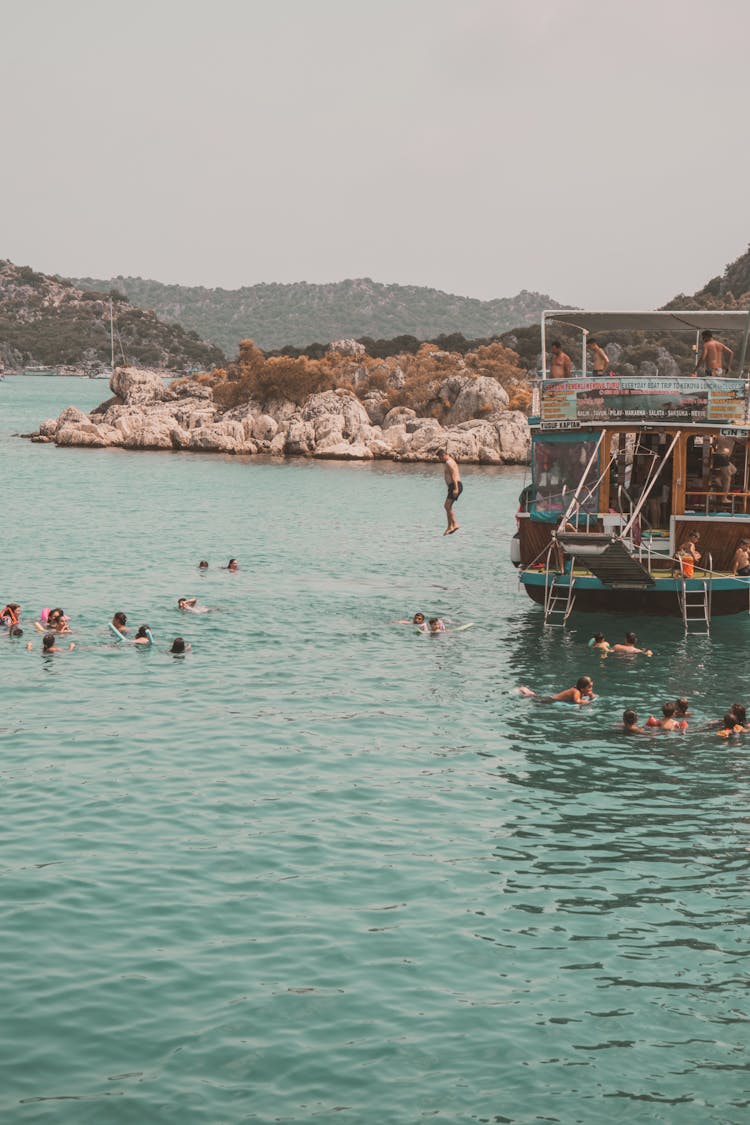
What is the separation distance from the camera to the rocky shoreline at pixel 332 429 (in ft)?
375

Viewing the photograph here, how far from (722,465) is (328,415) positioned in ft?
279

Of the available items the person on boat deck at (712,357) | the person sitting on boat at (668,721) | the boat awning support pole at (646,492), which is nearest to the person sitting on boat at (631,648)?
the boat awning support pole at (646,492)

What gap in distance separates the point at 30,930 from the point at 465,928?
214 inches

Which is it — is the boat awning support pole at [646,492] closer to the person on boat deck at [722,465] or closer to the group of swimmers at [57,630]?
the person on boat deck at [722,465]

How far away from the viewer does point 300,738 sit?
1026 inches

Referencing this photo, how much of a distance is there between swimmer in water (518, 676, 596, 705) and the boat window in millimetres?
9318

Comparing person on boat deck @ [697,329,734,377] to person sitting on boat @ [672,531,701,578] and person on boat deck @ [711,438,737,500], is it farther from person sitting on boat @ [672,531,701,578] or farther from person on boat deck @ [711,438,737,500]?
person sitting on boat @ [672,531,701,578]

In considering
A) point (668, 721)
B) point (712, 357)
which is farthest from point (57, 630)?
point (712, 357)

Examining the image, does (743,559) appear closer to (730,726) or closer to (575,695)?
(575,695)

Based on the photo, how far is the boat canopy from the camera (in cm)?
4044

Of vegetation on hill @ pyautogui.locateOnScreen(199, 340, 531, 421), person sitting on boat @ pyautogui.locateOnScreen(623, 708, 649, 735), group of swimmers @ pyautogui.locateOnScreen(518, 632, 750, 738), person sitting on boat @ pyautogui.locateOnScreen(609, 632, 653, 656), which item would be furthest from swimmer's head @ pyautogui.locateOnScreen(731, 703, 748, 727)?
vegetation on hill @ pyautogui.locateOnScreen(199, 340, 531, 421)

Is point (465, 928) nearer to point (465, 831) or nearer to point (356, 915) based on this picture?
point (356, 915)

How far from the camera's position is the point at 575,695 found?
2950 cm

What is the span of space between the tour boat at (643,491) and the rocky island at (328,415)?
73.5 metres
